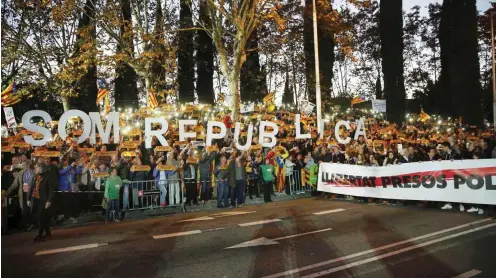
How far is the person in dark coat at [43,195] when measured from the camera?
30.2 ft

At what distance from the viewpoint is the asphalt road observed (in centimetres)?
634

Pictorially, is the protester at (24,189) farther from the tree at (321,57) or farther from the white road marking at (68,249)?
the tree at (321,57)

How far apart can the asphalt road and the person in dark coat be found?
14.3 inches

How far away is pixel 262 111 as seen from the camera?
22.2 m

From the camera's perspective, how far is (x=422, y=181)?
1215cm

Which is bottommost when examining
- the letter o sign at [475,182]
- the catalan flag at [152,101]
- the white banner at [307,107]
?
the letter o sign at [475,182]

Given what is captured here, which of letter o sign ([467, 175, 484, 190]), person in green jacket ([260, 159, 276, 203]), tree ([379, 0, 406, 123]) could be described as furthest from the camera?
tree ([379, 0, 406, 123])

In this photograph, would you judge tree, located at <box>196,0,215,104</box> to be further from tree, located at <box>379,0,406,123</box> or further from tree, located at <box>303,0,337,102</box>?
tree, located at <box>379,0,406,123</box>

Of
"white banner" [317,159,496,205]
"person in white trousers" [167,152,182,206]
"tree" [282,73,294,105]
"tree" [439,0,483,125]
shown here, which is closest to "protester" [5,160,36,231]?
"person in white trousers" [167,152,182,206]

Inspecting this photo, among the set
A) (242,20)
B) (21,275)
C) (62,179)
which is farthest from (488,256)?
(242,20)

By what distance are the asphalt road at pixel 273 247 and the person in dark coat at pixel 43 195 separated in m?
0.36

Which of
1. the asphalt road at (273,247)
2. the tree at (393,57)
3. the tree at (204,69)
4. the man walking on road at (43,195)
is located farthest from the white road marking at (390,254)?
the tree at (393,57)

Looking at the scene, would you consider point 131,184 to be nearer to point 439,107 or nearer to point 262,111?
point 262,111

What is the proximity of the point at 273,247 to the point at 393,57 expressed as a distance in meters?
31.6
